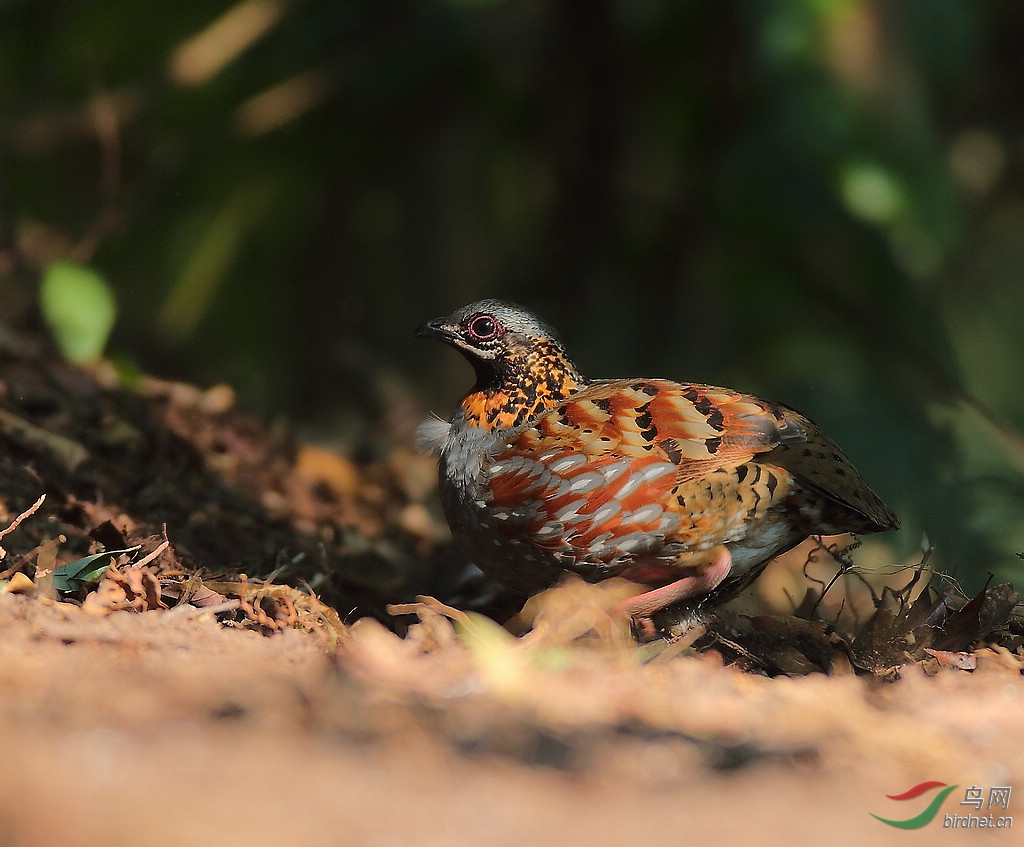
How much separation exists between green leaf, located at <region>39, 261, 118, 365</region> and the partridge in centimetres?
208

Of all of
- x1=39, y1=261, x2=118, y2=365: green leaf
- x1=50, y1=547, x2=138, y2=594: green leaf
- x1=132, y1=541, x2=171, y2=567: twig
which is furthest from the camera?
x1=39, y1=261, x2=118, y2=365: green leaf

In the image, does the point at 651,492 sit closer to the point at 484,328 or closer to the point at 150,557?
the point at 484,328

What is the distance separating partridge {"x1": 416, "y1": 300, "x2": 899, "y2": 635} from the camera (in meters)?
3.79

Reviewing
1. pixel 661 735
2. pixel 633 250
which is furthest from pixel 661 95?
pixel 661 735

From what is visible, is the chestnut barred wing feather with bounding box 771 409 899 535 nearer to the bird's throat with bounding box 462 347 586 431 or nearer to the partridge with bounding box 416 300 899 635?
the partridge with bounding box 416 300 899 635

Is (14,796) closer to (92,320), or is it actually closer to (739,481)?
(739,481)

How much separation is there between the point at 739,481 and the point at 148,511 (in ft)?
8.97

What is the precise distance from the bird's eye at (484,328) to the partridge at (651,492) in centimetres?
34

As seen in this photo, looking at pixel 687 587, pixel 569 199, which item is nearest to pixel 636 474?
pixel 687 587

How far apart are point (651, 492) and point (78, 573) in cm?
203

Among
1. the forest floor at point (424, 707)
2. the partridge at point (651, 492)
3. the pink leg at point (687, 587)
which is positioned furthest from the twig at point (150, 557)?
the pink leg at point (687, 587)

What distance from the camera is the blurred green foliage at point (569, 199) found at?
223 inches

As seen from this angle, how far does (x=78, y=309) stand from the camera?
200 inches

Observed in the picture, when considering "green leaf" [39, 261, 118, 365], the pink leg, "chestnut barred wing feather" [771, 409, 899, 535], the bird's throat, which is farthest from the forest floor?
the bird's throat
